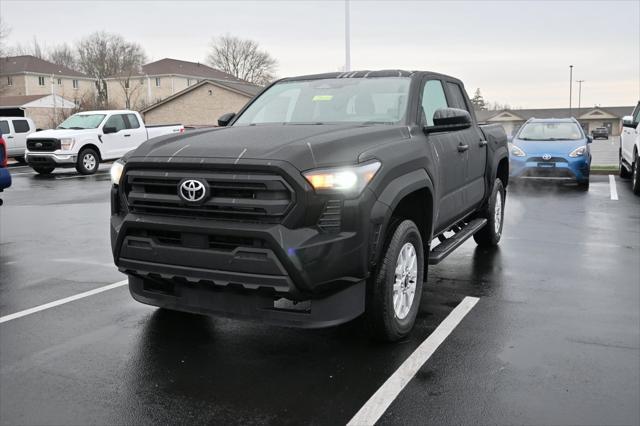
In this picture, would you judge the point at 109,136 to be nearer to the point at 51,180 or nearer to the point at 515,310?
the point at 51,180

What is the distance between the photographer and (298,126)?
15.0ft

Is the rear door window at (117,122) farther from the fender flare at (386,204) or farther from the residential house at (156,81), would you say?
the residential house at (156,81)

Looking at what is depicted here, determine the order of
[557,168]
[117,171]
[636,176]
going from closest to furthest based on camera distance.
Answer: [117,171], [636,176], [557,168]

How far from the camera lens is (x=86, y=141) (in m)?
18.7

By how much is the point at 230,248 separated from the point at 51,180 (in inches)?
613

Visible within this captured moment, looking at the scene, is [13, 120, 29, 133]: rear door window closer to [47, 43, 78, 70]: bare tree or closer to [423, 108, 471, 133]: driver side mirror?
[423, 108, 471, 133]: driver side mirror

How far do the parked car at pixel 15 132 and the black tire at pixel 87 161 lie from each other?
16.5ft

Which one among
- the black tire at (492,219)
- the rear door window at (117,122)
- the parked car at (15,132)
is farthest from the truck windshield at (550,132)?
the parked car at (15,132)

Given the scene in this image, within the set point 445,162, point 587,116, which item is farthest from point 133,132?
point 587,116

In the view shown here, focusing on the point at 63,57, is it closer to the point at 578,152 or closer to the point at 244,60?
the point at 244,60

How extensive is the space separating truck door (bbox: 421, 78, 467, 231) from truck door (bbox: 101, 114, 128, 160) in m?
15.6

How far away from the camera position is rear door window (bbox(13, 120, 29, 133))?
22312mm

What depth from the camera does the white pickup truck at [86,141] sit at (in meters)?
18.2

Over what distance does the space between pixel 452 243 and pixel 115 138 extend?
53.7ft
